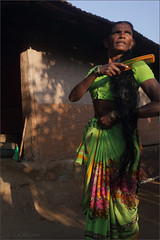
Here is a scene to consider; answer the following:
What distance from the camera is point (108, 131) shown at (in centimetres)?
169

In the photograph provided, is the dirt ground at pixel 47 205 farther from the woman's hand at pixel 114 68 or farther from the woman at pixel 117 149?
the woman's hand at pixel 114 68

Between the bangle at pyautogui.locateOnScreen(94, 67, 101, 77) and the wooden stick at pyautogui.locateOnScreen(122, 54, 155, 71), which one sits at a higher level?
the wooden stick at pyautogui.locateOnScreen(122, 54, 155, 71)

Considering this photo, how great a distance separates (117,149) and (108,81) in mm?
482

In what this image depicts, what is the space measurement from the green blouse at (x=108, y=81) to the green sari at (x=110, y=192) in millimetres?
233

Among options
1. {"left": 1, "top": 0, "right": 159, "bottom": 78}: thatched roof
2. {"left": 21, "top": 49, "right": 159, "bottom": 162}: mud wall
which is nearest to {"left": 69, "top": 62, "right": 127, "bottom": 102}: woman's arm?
{"left": 1, "top": 0, "right": 159, "bottom": 78}: thatched roof

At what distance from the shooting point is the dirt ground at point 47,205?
2.94 meters

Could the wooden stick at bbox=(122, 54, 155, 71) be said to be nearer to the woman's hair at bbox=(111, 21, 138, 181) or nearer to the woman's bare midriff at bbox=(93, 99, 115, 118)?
the woman's hair at bbox=(111, 21, 138, 181)

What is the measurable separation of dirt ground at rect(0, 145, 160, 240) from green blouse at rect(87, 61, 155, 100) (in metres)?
1.88

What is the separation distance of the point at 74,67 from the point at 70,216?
125 inches

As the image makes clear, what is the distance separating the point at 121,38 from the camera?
5.61 feet

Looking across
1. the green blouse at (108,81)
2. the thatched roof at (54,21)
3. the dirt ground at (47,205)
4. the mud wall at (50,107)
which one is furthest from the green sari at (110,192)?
the mud wall at (50,107)

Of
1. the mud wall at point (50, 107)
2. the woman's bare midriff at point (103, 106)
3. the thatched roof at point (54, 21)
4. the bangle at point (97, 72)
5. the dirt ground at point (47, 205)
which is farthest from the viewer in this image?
the mud wall at point (50, 107)

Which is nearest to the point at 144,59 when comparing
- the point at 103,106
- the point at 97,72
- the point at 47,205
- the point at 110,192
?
the point at 97,72

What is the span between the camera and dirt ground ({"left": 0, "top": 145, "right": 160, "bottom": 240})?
294 cm
